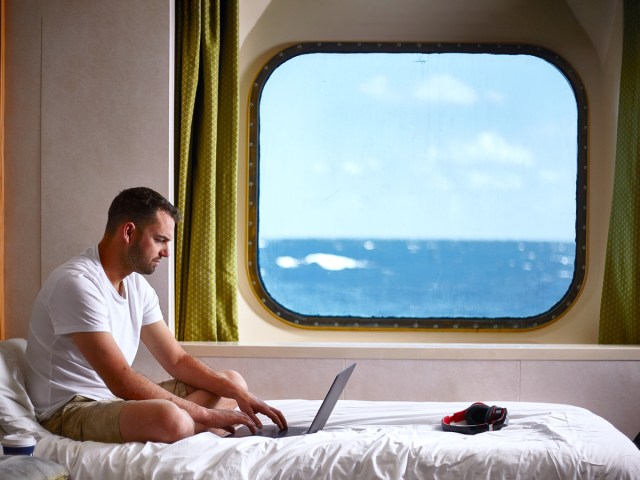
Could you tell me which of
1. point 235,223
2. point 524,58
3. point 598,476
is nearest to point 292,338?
point 235,223

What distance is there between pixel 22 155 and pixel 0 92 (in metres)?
0.29

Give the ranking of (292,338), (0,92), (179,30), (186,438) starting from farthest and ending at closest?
1. (292,338)
2. (179,30)
3. (0,92)
4. (186,438)

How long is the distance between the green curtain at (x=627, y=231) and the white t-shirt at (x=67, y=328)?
2540 mm

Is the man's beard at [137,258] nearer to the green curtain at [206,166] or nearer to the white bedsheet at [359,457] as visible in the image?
the white bedsheet at [359,457]

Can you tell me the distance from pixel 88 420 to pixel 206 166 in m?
1.75

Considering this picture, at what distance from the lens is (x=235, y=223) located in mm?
4254

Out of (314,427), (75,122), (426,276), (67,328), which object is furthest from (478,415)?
(75,122)

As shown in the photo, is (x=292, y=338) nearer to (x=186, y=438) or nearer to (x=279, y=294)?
(x=279, y=294)

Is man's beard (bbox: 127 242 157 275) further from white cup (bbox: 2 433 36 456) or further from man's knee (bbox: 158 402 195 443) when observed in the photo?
white cup (bbox: 2 433 36 456)

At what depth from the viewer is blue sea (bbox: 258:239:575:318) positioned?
469cm

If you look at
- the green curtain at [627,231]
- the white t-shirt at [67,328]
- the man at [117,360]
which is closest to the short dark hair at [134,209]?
the man at [117,360]

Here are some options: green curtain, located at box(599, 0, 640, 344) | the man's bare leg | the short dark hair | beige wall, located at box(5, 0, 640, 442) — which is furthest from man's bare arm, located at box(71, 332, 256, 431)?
green curtain, located at box(599, 0, 640, 344)

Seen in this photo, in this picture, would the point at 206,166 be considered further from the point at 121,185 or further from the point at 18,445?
the point at 18,445

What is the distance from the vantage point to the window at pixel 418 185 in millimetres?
4695
